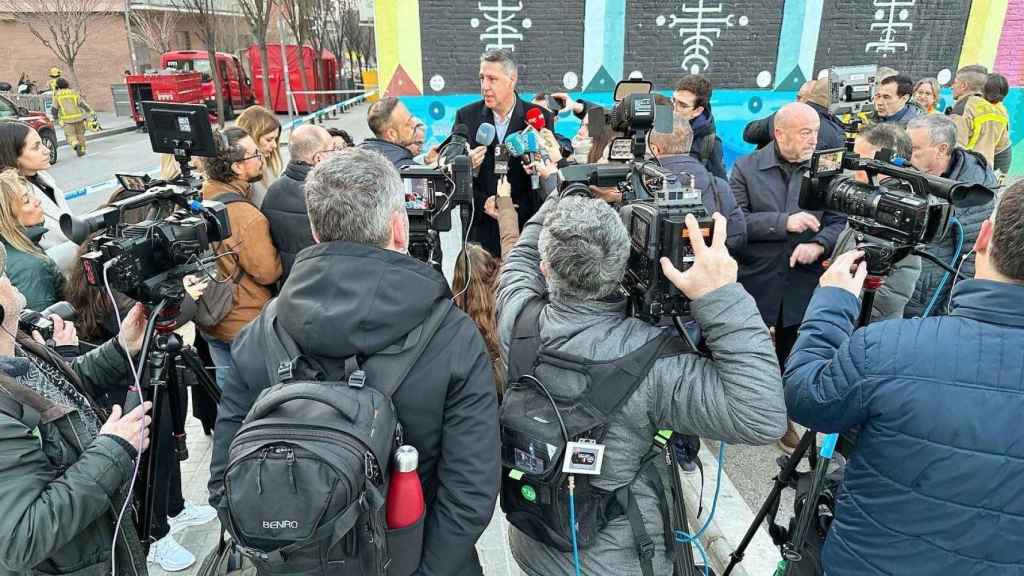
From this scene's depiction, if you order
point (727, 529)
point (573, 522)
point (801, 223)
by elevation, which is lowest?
point (727, 529)

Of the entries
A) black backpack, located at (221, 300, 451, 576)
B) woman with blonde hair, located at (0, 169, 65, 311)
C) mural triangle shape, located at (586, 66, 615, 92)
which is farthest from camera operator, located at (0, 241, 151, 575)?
mural triangle shape, located at (586, 66, 615, 92)

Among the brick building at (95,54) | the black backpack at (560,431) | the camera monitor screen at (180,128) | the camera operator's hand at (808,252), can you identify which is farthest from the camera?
the brick building at (95,54)

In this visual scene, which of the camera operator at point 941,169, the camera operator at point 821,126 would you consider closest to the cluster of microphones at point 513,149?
the camera operator at point 941,169

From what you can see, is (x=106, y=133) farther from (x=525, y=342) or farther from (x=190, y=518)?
(x=525, y=342)

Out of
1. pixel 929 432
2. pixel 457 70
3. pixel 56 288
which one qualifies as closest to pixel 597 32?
pixel 457 70

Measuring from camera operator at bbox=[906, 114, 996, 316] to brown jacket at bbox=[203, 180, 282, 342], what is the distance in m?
3.44

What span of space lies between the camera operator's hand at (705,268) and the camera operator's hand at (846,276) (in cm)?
41

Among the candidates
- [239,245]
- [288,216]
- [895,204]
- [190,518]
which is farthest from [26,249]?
[895,204]

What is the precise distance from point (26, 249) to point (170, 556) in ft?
5.22

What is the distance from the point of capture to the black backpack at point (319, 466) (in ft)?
4.18

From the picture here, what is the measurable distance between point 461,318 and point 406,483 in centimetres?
Answer: 44

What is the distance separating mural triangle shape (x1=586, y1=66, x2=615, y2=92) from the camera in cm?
792

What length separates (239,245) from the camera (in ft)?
10.1

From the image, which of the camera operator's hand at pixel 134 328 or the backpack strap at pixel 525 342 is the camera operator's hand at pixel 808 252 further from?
the camera operator's hand at pixel 134 328
